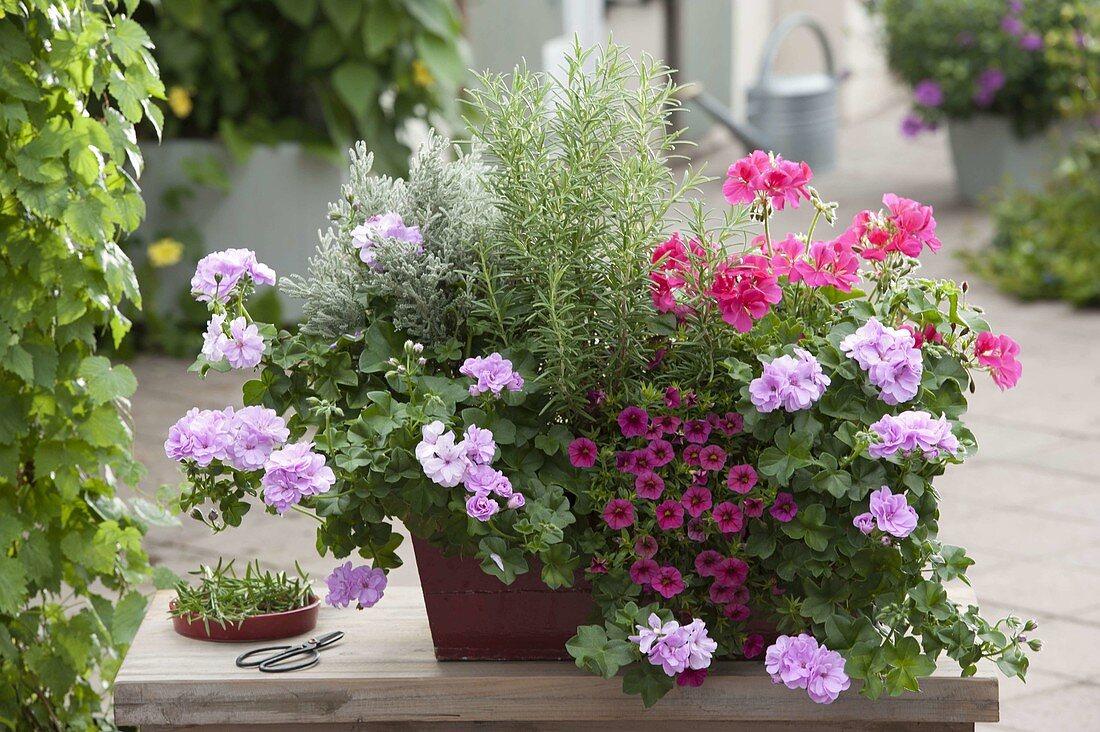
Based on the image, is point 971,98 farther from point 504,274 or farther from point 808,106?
point 504,274

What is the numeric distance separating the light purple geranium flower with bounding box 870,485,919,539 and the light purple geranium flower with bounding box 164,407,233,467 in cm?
68

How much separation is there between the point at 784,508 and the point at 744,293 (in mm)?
233

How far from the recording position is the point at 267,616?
1.78 metres

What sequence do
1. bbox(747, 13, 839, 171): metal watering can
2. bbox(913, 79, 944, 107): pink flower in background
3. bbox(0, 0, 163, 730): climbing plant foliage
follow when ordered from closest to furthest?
bbox(0, 0, 163, 730): climbing plant foliage, bbox(913, 79, 944, 107): pink flower in background, bbox(747, 13, 839, 171): metal watering can

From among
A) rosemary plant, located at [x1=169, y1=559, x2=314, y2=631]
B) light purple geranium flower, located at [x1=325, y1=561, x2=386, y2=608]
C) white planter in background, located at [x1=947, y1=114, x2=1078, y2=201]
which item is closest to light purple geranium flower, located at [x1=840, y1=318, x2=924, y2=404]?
light purple geranium flower, located at [x1=325, y1=561, x2=386, y2=608]

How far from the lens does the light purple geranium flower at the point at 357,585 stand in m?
1.72

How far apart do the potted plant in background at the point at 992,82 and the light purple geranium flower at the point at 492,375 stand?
561 cm

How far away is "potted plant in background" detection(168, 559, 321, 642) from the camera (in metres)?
1.78

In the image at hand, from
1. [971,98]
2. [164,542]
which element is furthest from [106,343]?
[971,98]

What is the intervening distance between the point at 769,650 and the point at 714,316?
1.19 feet

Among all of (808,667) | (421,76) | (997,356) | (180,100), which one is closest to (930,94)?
(421,76)

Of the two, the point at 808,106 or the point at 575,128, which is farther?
the point at 808,106

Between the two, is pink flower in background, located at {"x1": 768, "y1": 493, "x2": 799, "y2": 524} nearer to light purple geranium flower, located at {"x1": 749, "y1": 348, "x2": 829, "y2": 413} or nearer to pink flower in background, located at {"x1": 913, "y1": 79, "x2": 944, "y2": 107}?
light purple geranium flower, located at {"x1": 749, "y1": 348, "x2": 829, "y2": 413}

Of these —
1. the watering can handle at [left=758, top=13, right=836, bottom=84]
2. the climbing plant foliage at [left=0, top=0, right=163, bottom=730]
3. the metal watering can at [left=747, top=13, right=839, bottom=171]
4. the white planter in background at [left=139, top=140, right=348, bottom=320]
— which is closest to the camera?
the climbing plant foliage at [left=0, top=0, right=163, bottom=730]
